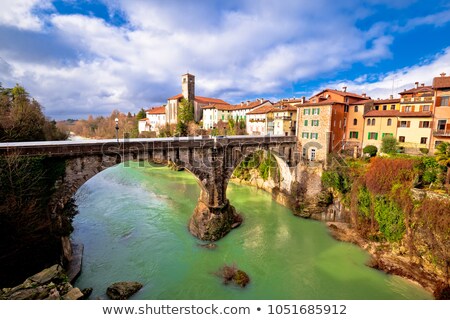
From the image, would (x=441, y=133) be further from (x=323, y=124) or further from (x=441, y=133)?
(x=323, y=124)

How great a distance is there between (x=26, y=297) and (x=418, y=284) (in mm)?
19812

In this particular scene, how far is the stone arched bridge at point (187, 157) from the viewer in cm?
1286

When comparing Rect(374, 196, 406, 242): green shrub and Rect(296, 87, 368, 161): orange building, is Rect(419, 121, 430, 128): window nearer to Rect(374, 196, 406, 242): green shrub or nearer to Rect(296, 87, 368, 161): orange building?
Rect(296, 87, 368, 161): orange building

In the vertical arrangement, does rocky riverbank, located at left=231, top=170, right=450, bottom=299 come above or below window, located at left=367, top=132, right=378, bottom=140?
below

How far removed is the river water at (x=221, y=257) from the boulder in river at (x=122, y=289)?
0.44 metres

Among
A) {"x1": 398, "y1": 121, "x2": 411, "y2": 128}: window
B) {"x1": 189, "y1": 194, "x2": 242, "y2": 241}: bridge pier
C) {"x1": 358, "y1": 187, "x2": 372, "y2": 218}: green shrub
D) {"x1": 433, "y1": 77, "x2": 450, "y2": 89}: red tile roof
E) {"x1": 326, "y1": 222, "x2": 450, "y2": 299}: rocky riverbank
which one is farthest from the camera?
{"x1": 398, "y1": 121, "x2": 411, "y2": 128}: window

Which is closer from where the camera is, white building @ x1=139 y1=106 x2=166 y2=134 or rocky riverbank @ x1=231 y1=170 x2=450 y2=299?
rocky riverbank @ x1=231 y1=170 x2=450 y2=299

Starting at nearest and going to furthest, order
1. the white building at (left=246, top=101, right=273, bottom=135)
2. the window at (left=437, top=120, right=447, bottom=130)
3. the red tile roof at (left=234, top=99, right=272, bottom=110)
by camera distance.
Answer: the window at (left=437, top=120, right=447, bottom=130)
the white building at (left=246, top=101, right=273, bottom=135)
the red tile roof at (left=234, top=99, right=272, bottom=110)

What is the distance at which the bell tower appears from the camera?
61594 millimetres

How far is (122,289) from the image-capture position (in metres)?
12.8

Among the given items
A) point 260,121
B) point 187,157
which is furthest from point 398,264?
point 260,121

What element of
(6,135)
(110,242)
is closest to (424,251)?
(110,242)

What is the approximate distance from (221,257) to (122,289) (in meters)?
6.74

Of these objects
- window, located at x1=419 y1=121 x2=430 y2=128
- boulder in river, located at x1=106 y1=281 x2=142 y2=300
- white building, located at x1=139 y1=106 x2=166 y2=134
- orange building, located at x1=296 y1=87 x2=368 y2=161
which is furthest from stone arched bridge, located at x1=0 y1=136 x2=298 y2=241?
white building, located at x1=139 y1=106 x2=166 y2=134
